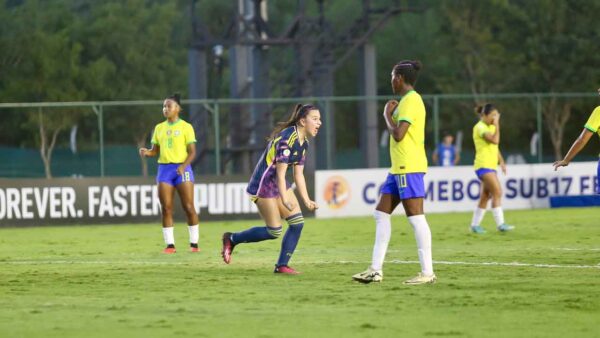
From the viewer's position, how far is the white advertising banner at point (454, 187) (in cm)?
3005

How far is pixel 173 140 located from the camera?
1920 centimetres

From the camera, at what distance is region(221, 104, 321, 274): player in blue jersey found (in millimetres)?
14766

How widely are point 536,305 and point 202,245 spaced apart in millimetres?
10008

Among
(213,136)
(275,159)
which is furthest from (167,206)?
(213,136)

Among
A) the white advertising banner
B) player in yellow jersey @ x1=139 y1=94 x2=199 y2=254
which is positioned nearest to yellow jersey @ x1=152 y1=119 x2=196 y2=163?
player in yellow jersey @ x1=139 y1=94 x2=199 y2=254

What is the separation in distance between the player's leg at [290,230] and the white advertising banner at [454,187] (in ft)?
47.2

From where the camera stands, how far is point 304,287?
1388cm

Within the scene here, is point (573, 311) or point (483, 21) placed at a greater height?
point (483, 21)

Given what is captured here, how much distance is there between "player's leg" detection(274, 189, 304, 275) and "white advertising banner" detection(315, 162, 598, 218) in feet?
47.2

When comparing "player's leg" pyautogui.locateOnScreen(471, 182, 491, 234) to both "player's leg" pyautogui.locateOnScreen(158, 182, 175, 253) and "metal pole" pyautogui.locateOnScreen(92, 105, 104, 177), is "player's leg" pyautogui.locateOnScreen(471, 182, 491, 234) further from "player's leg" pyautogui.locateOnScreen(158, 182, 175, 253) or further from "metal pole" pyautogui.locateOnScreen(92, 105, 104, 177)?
"metal pole" pyautogui.locateOnScreen(92, 105, 104, 177)

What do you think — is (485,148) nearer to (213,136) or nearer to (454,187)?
(454,187)

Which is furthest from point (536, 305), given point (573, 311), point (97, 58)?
point (97, 58)

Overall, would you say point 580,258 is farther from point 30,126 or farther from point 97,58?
point 97,58

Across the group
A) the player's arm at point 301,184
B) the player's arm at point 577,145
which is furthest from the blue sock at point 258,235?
the player's arm at point 577,145
